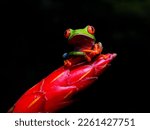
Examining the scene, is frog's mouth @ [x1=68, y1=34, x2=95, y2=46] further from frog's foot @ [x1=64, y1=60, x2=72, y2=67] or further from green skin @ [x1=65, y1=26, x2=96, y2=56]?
frog's foot @ [x1=64, y1=60, x2=72, y2=67]

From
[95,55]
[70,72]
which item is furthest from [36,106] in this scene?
[95,55]

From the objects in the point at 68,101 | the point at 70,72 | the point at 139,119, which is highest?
the point at 70,72

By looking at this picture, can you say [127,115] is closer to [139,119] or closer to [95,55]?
[139,119]

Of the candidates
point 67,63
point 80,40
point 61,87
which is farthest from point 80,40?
point 61,87

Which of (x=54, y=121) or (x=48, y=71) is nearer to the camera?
(x=54, y=121)

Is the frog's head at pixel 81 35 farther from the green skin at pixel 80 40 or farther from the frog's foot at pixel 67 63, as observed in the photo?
the frog's foot at pixel 67 63

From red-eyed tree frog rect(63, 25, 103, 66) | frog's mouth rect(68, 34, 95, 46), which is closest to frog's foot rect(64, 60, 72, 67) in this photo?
red-eyed tree frog rect(63, 25, 103, 66)

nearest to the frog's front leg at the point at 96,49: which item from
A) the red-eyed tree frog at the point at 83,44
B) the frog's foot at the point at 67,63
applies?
the red-eyed tree frog at the point at 83,44
